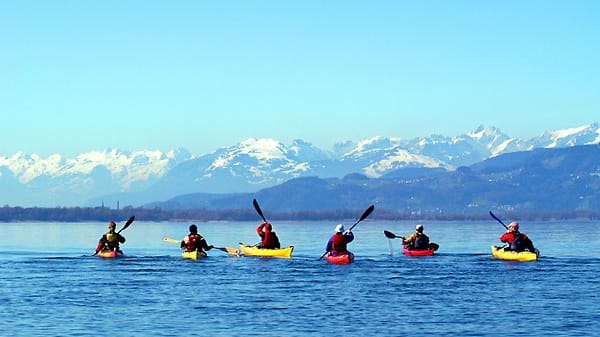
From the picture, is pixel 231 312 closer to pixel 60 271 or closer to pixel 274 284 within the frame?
pixel 274 284

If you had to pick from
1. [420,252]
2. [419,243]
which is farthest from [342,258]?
[419,243]

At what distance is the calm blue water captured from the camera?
4194 cm

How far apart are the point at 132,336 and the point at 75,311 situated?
7.03 m

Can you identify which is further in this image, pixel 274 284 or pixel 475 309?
pixel 274 284

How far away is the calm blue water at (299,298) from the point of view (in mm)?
41938

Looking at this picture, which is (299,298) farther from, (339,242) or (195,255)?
(195,255)

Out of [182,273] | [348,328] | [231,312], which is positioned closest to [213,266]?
[182,273]

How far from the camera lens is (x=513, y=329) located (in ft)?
136

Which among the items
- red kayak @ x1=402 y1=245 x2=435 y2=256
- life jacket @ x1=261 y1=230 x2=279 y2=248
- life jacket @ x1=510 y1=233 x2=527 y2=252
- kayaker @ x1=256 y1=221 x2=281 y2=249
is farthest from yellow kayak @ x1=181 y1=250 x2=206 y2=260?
life jacket @ x1=510 y1=233 x2=527 y2=252

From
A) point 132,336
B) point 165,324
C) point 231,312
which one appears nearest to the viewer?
point 132,336

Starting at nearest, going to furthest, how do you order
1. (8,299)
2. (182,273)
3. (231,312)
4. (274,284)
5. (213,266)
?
(231,312) < (8,299) < (274,284) < (182,273) < (213,266)

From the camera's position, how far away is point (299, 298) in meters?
50.8

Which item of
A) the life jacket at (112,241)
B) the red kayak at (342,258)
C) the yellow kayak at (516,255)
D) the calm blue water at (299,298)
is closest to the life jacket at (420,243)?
the calm blue water at (299,298)

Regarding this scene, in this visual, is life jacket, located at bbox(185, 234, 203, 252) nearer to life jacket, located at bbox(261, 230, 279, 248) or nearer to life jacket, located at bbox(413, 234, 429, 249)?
life jacket, located at bbox(261, 230, 279, 248)
